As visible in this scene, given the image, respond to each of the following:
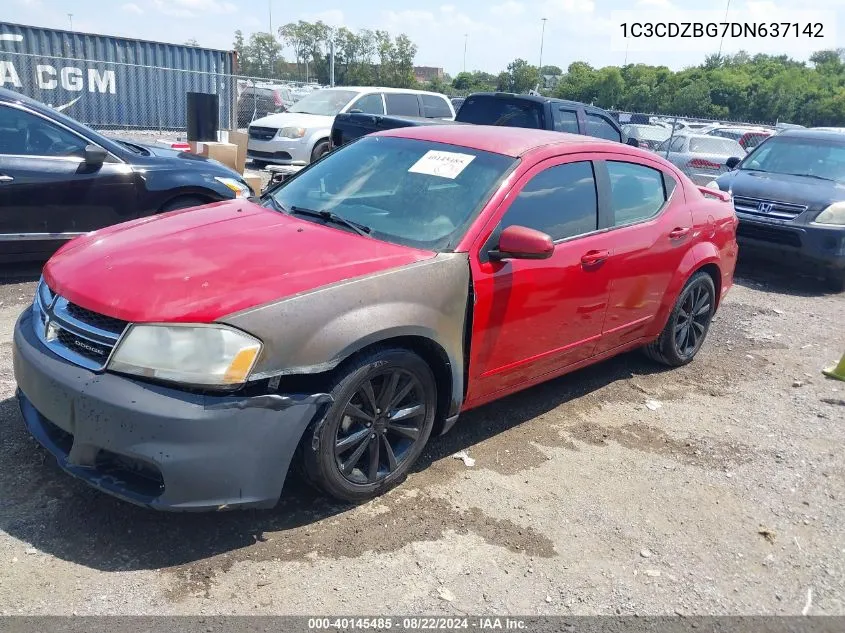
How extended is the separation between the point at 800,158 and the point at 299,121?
875cm

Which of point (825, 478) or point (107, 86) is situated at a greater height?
point (107, 86)

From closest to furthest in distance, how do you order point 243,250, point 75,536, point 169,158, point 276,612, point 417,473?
point 276,612 → point 75,536 → point 243,250 → point 417,473 → point 169,158

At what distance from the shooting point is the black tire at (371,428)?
9.91 feet

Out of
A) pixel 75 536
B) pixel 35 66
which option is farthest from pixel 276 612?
pixel 35 66

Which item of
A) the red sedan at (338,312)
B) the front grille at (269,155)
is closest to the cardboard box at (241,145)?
the front grille at (269,155)

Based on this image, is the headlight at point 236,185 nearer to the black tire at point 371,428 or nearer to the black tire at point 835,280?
the black tire at point 371,428

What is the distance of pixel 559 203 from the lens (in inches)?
160

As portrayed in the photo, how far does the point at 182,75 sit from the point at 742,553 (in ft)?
70.5

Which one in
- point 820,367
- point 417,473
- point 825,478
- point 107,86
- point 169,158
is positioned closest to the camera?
point 417,473

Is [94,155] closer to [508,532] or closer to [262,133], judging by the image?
[508,532]

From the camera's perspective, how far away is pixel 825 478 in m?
4.09

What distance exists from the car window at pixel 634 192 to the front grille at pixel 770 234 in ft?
14.0

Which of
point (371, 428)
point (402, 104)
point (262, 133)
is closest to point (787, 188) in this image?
point (371, 428)

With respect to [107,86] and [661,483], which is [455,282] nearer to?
[661,483]
